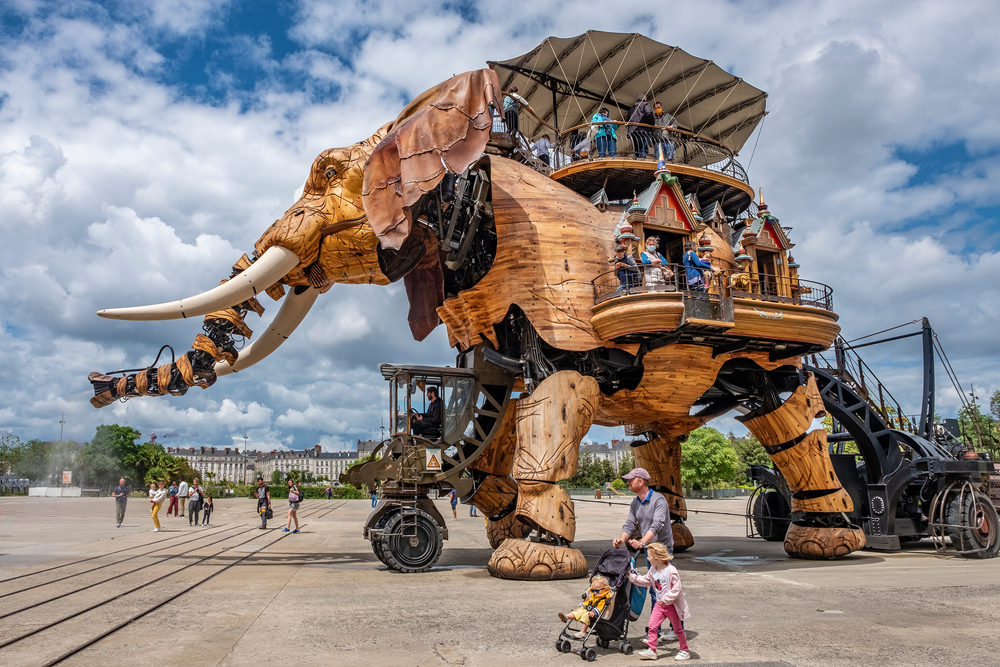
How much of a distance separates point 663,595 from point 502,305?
597 centimetres

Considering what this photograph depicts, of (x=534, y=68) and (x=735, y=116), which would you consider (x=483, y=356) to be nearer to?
(x=534, y=68)

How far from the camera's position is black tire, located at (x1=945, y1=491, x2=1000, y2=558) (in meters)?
12.2

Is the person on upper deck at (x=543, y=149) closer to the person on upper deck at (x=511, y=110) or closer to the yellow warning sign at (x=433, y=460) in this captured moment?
the person on upper deck at (x=511, y=110)

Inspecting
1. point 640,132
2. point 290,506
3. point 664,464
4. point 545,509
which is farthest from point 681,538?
point 290,506

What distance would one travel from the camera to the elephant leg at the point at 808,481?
1151 centimetres

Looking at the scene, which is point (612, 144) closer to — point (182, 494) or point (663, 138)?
point (663, 138)

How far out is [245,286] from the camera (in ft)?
34.5

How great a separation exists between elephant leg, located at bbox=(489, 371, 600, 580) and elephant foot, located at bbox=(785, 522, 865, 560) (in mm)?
4624

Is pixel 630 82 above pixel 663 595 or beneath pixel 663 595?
above

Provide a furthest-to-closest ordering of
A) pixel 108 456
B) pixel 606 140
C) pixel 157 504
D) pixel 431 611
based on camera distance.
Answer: pixel 108 456, pixel 157 504, pixel 606 140, pixel 431 611

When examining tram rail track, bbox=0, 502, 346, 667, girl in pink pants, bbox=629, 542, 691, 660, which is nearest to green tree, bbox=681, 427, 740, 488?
tram rail track, bbox=0, 502, 346, 667

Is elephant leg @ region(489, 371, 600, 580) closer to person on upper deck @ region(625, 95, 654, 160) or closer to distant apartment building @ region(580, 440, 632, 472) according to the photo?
person on upper deck @ region(625, 95, 654, 160)

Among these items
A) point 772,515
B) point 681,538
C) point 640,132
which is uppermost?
point 640,132

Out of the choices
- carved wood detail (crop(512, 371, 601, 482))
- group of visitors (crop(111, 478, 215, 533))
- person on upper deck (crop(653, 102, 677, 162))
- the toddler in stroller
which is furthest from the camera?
group of visitors (crop(111, 478, 215, 533))
